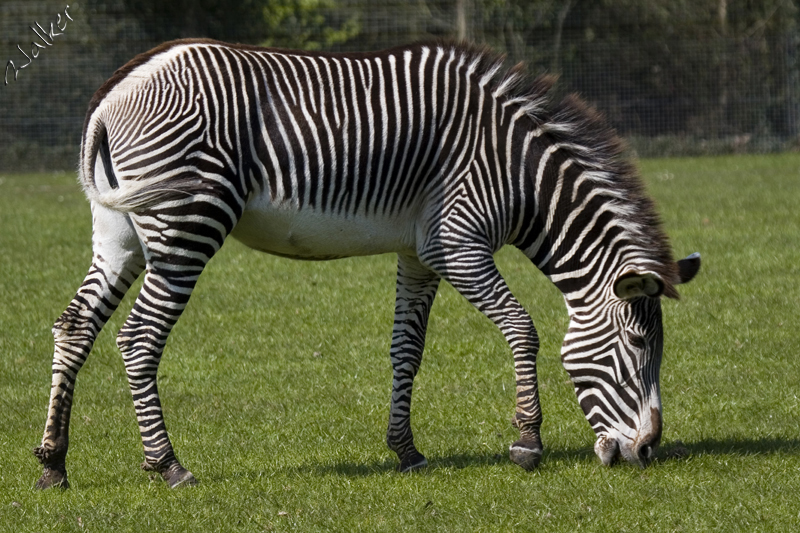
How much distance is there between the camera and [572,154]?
19.1 feet

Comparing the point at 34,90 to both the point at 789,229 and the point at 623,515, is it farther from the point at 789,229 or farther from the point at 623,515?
the point at 623,515

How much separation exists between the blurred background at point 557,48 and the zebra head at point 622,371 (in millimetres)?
17945

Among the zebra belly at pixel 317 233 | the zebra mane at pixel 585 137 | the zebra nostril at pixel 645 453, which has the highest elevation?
the zebra mane at pixel 585 137

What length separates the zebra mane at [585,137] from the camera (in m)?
5.73

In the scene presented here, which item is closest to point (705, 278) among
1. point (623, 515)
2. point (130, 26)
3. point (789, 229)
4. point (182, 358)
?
point (789, 229)

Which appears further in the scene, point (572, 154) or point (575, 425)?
point (575, 425)

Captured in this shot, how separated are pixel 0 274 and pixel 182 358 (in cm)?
425

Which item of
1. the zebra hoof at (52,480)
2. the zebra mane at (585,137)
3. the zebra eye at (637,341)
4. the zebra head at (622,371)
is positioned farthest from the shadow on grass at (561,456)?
the zebra mane at (585,137)

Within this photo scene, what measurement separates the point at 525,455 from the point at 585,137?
1793mm

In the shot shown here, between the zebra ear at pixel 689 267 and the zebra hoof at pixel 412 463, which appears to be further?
the zebra hoof at pixel 412 463

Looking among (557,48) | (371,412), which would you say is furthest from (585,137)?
(557,48)

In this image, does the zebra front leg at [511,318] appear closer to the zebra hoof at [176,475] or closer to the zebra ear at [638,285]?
the zebra ear at [638,285]

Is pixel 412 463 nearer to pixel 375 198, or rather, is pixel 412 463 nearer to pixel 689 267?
pixel 375 198

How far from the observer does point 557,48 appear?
23797mm
